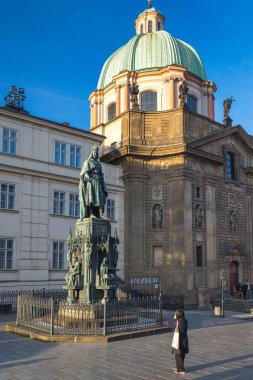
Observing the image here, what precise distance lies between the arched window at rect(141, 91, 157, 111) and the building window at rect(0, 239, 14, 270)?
63.4 ft

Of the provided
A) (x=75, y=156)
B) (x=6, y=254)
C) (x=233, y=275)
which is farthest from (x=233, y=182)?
(x=6, y=254)

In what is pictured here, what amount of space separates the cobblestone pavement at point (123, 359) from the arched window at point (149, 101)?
26523 millimetres

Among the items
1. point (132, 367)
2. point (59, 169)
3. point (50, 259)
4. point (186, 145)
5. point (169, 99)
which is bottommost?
point (132, 367)

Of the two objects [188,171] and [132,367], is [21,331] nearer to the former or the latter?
[132,367]

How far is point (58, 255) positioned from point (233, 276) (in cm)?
1654

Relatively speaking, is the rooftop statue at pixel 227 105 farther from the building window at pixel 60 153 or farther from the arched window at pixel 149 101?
the building window at pixel 60 153

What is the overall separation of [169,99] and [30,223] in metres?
18.7

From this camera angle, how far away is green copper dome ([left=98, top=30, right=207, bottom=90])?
41.0 m

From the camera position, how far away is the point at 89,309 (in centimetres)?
1544

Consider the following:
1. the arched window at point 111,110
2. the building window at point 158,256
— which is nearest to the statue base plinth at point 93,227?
the building window at point 158,256

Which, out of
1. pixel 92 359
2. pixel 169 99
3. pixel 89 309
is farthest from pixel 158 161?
pixel 92 359

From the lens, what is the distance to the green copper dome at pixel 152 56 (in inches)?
1613

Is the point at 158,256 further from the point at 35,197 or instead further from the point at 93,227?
the point at 93,227

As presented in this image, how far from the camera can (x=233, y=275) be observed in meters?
36.4
